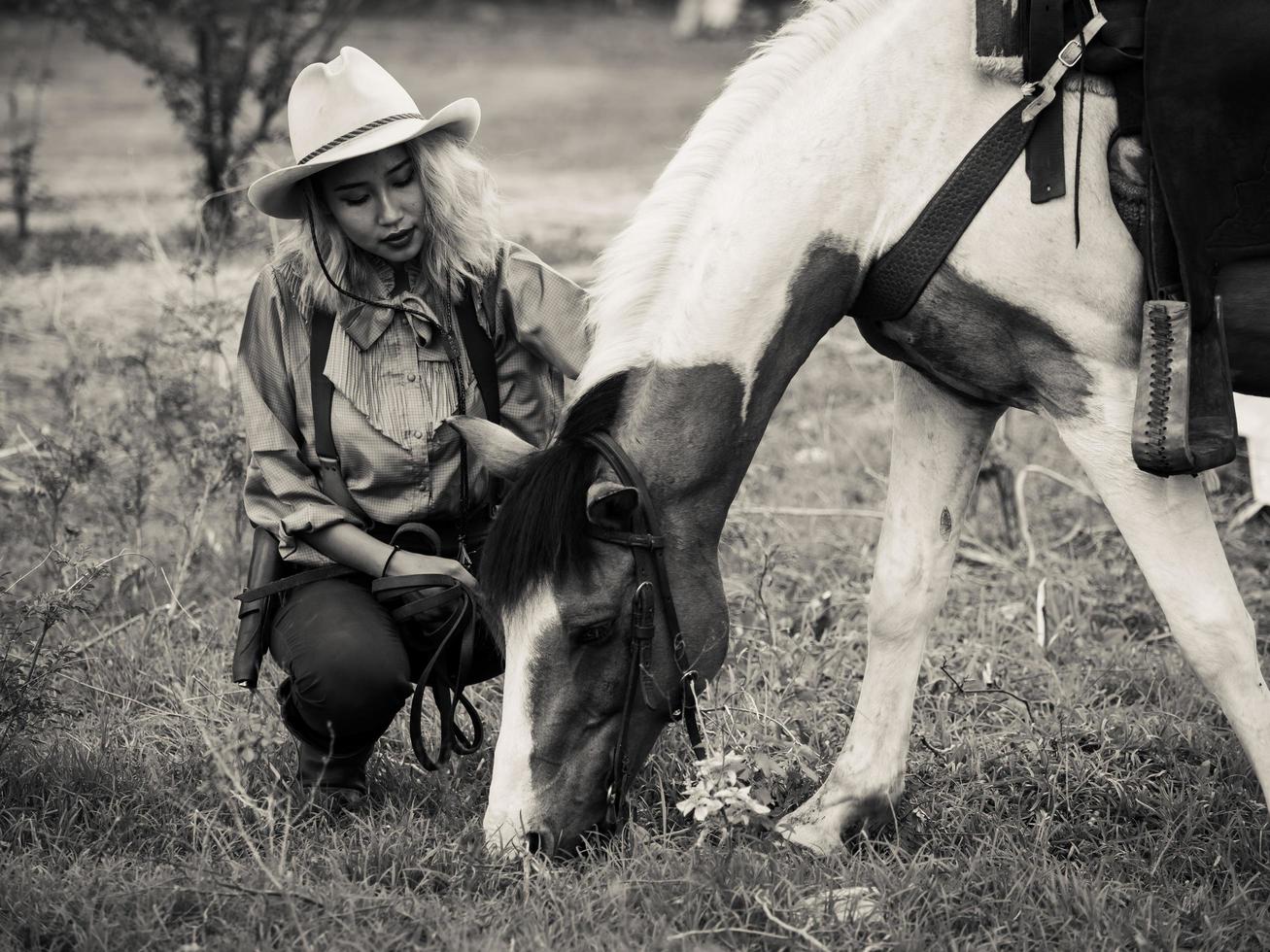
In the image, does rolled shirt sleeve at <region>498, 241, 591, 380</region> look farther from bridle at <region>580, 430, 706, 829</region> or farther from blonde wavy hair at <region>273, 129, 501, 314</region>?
bridle at <region>580, 430, 706, 829</region>

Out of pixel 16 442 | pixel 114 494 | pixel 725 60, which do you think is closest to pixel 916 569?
pixel 114 494

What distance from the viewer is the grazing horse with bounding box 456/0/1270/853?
7.85 ft

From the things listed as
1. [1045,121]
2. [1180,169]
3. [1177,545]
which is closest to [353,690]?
[1177,545]

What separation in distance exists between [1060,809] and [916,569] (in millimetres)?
650

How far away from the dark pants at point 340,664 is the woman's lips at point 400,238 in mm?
777

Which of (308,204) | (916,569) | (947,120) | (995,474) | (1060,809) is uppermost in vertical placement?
(947,120)

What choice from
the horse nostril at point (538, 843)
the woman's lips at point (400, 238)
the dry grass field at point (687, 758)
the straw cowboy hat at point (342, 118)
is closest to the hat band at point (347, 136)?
the straw cowboy hat at point (342, 118)

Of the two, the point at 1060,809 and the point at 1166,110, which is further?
the point at 1060,809

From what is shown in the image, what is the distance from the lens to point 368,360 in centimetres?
293

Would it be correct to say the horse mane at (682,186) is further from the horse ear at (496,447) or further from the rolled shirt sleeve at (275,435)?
the rolled shirt sleeve at (275,435)

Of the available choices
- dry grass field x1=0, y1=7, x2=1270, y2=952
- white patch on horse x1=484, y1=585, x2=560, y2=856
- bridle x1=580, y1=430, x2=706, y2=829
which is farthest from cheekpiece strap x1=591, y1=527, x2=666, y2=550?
dry grass field x1=0, y1=7, x2=1270, y2=952

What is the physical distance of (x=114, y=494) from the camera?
4.57 metres

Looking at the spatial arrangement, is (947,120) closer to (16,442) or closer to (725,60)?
(16,442)

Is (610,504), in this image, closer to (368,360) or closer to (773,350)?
(773,350)
